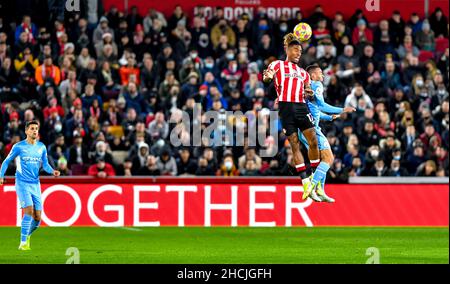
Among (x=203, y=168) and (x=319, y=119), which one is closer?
(x=319, y=119)

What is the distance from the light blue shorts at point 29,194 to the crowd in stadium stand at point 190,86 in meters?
2.18

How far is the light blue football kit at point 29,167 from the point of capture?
12.6 m

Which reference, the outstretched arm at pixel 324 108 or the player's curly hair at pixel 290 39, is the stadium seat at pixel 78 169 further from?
the player's curly hair at pixel 290 39

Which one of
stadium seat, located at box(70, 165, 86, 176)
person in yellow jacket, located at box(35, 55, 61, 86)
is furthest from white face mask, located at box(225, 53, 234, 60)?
person in yellow jacket, located at box(35, 55, 61, 86)

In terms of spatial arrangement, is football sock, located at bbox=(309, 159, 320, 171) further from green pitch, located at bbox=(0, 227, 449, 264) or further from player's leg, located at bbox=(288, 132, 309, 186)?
green pitch, located at bbox=(0, 227, 449, 264)

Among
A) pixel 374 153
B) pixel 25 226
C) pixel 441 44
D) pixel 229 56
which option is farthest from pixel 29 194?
pixel 441 44

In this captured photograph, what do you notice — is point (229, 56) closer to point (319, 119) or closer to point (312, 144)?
point (319, 119)

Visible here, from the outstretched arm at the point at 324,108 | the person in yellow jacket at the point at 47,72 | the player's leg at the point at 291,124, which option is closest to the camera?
the player's leg at the point at 291,124

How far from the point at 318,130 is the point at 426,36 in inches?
512

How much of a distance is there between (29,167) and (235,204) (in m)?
12.1

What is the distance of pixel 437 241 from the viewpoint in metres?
23.5

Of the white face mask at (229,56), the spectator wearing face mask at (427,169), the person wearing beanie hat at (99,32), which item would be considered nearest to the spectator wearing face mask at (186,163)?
the white face mask at (229,56)

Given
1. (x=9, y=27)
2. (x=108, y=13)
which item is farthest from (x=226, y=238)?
(x=9, y=27)

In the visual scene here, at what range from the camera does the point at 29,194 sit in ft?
43.9
